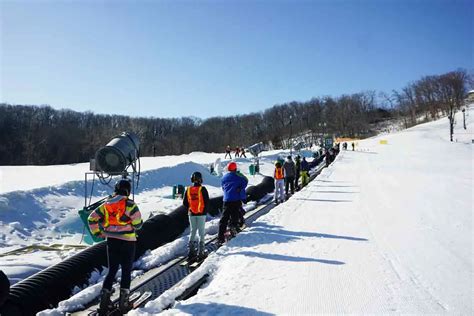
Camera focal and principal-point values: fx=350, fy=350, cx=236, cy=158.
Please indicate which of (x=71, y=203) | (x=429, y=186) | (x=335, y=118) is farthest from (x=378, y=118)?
(x=71, y=203)

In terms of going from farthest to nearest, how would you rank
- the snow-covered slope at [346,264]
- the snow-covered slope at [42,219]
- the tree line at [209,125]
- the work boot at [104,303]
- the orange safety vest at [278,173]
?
the tree line at [209,125] → the orange safety vest at [278,173] → the snow-covered slope at [42,219] → the work boot at [104,303] → the snow-covered slope at [346,264]

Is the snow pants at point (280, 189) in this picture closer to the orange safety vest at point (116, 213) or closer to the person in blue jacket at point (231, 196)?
the person in blue jacket at point (231, 196)

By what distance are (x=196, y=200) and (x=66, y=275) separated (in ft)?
8.62

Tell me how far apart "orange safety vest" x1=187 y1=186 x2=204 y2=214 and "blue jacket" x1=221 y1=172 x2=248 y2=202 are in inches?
58.9

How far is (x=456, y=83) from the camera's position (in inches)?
4213

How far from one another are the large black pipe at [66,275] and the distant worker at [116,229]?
1.05 metres

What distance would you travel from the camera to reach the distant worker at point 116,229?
4785mm

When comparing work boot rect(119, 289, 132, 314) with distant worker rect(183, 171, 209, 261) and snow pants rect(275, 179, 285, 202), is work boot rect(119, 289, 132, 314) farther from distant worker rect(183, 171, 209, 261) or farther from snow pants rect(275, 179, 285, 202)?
snow pants rect(275, 179, 285, 202)

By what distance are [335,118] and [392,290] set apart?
113 m

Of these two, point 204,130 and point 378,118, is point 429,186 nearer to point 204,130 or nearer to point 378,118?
point 204,130

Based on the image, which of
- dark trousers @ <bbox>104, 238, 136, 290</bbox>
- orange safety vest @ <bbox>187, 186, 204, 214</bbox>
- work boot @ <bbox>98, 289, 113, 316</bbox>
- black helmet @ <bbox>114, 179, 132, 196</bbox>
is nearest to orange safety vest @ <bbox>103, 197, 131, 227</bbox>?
black helmet @ <bbox>114, 179, 132, 196</bbox>

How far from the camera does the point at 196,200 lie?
711 centimetres

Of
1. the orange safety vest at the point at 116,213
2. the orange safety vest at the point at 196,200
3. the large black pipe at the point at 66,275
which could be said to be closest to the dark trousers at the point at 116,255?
the orange safety vest at the point at 116,213

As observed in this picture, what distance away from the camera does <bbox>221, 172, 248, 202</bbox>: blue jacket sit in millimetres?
8547
